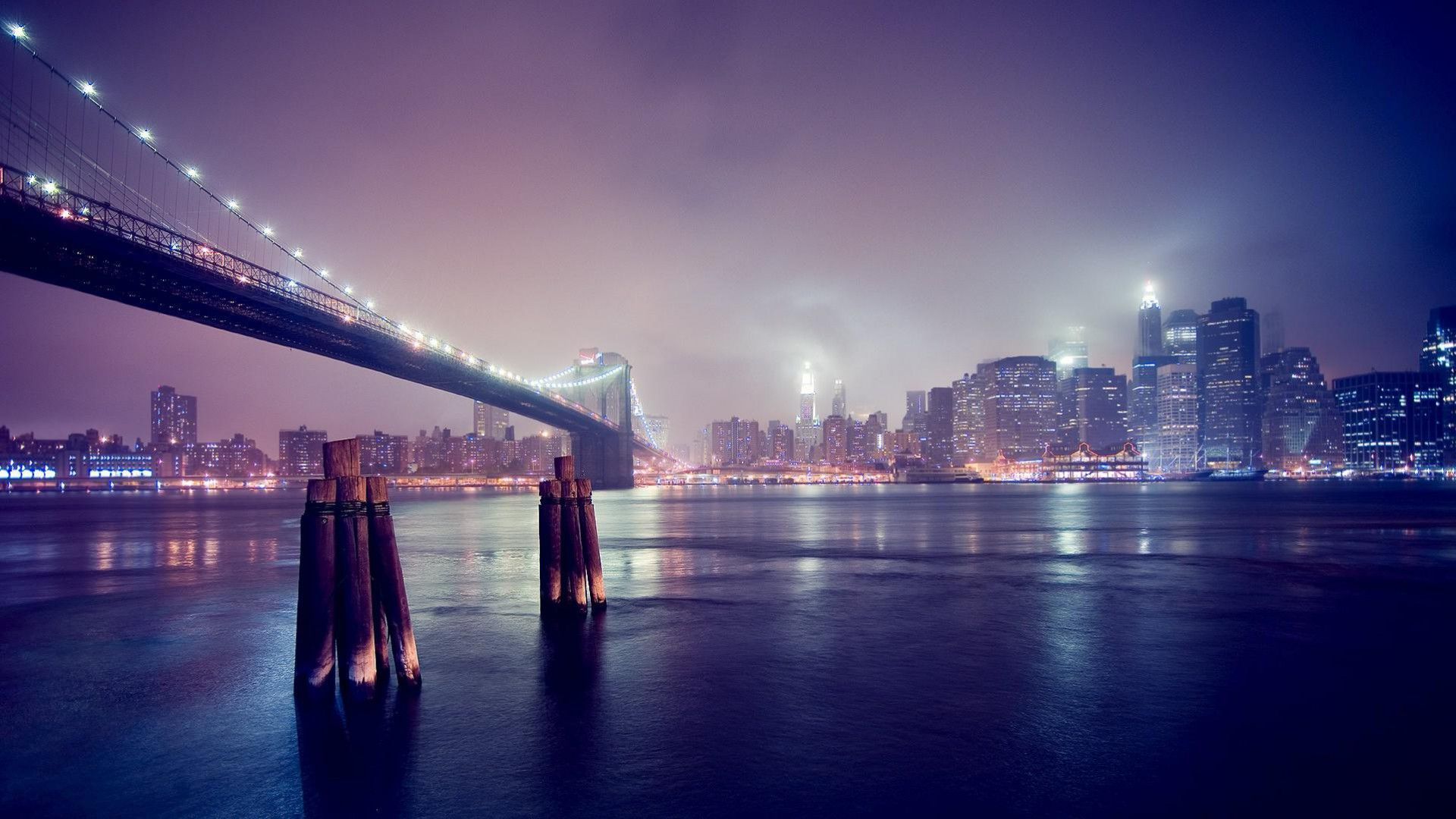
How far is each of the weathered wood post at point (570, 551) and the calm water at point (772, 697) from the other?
74 centimetres

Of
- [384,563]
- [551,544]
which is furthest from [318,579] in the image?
[551,544]

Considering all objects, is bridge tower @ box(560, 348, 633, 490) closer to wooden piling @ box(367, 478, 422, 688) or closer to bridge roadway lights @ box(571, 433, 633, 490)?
bridge roadway lights @ box(571, 433, 633, 490)

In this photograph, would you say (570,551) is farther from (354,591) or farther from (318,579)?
(318,579)

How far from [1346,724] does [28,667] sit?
17.3m

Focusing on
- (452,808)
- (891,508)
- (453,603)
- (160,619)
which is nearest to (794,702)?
(452,808)

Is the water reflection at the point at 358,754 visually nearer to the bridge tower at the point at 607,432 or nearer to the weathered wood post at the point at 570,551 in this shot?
the weathered wood post at the point at 570,551

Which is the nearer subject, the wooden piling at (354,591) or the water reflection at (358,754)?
the water reflection at (358,754)

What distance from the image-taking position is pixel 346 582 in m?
8.64

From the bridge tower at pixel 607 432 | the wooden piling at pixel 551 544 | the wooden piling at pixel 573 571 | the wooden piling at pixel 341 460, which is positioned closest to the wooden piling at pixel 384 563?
the wooden piling at pixel 341 460

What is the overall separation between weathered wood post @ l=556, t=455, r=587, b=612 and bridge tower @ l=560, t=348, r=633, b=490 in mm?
84884

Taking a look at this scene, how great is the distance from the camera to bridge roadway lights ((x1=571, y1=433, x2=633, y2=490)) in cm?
10400

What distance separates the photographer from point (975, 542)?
33188mm

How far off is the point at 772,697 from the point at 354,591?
16.3 ft

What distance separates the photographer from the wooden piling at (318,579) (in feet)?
28.0
